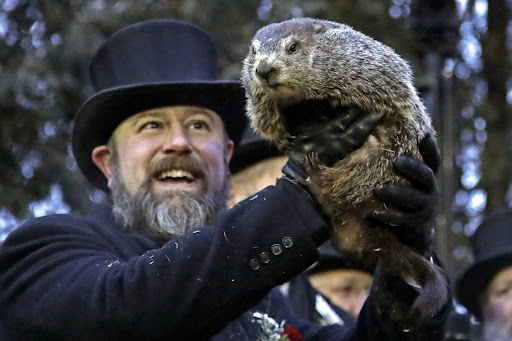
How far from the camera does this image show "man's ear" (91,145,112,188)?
4102mm

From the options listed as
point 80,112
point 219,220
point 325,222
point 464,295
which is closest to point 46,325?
point 219,220

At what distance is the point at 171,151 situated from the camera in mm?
3791

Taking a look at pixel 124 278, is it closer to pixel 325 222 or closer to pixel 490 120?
pixel 325 222

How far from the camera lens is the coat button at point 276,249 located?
102 inches

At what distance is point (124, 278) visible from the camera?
8.79 ft

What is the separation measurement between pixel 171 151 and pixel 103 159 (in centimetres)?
47

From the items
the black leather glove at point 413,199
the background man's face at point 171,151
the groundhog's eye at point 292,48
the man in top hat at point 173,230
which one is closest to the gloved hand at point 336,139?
the man in top hat at point 173,230

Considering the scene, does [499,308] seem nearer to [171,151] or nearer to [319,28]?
[171,151]

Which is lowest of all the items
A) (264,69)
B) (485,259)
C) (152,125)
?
(485,259)

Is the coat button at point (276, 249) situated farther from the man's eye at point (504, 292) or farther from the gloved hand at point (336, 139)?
the man's eye at point (504, 292)

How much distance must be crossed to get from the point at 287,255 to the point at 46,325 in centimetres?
74

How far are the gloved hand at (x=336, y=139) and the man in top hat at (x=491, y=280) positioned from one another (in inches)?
124

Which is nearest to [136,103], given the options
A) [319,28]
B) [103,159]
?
[103,159]

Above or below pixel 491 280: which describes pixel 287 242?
above
